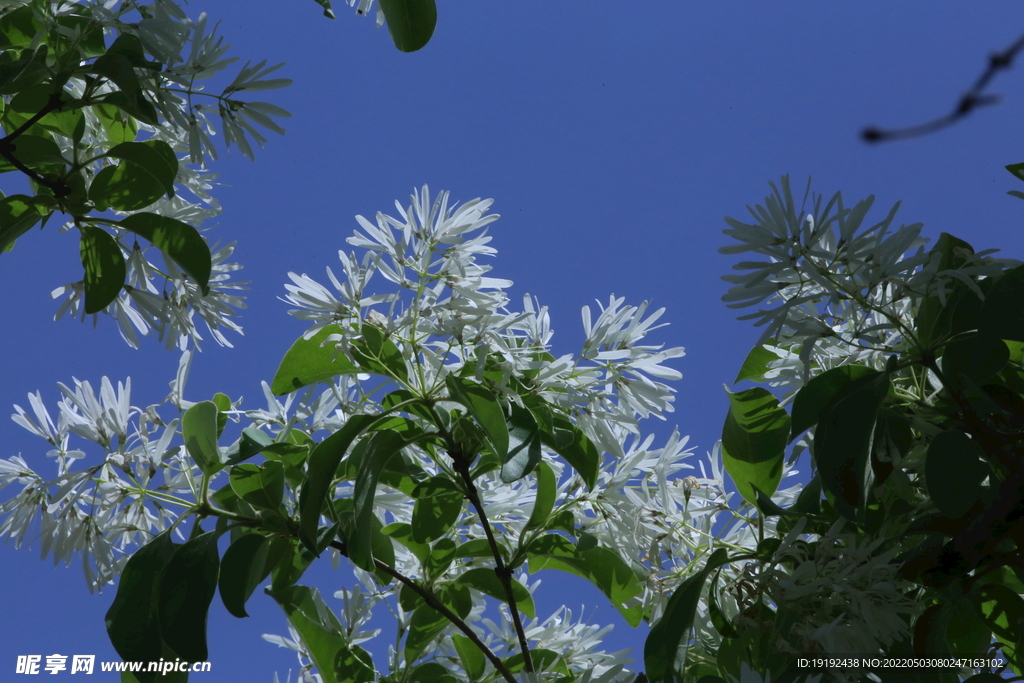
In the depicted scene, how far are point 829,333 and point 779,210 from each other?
142 mm

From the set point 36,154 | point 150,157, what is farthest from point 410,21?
point 36,154

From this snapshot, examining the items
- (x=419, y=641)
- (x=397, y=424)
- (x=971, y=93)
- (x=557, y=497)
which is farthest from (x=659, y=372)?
(x=971, y=93)

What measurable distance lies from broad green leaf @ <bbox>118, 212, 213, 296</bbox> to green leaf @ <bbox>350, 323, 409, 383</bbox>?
0.88 ft

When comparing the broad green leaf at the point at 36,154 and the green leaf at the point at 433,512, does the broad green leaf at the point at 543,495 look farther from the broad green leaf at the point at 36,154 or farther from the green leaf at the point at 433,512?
the broad green leaf at the point at 36,154

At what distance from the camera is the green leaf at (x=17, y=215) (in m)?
1.11

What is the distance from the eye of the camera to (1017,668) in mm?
1056

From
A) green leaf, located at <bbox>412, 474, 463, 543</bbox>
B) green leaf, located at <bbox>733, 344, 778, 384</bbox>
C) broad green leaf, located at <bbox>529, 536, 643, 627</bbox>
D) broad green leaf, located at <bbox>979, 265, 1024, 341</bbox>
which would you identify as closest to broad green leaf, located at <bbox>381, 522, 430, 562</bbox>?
green leaf, located at <bbox>412, 474, 463, 543</bbox>

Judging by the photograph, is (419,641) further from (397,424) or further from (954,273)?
(954,273)

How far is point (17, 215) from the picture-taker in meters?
1.14

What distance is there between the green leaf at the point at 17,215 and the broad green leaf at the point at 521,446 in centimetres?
69

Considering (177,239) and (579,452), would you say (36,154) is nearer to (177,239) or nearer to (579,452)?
(177,239)

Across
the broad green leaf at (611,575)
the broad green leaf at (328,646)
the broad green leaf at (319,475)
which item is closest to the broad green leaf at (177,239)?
the broad green leaf at (319,475)

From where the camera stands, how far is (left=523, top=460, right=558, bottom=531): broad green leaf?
3.73ft

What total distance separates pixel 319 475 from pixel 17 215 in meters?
0.58
